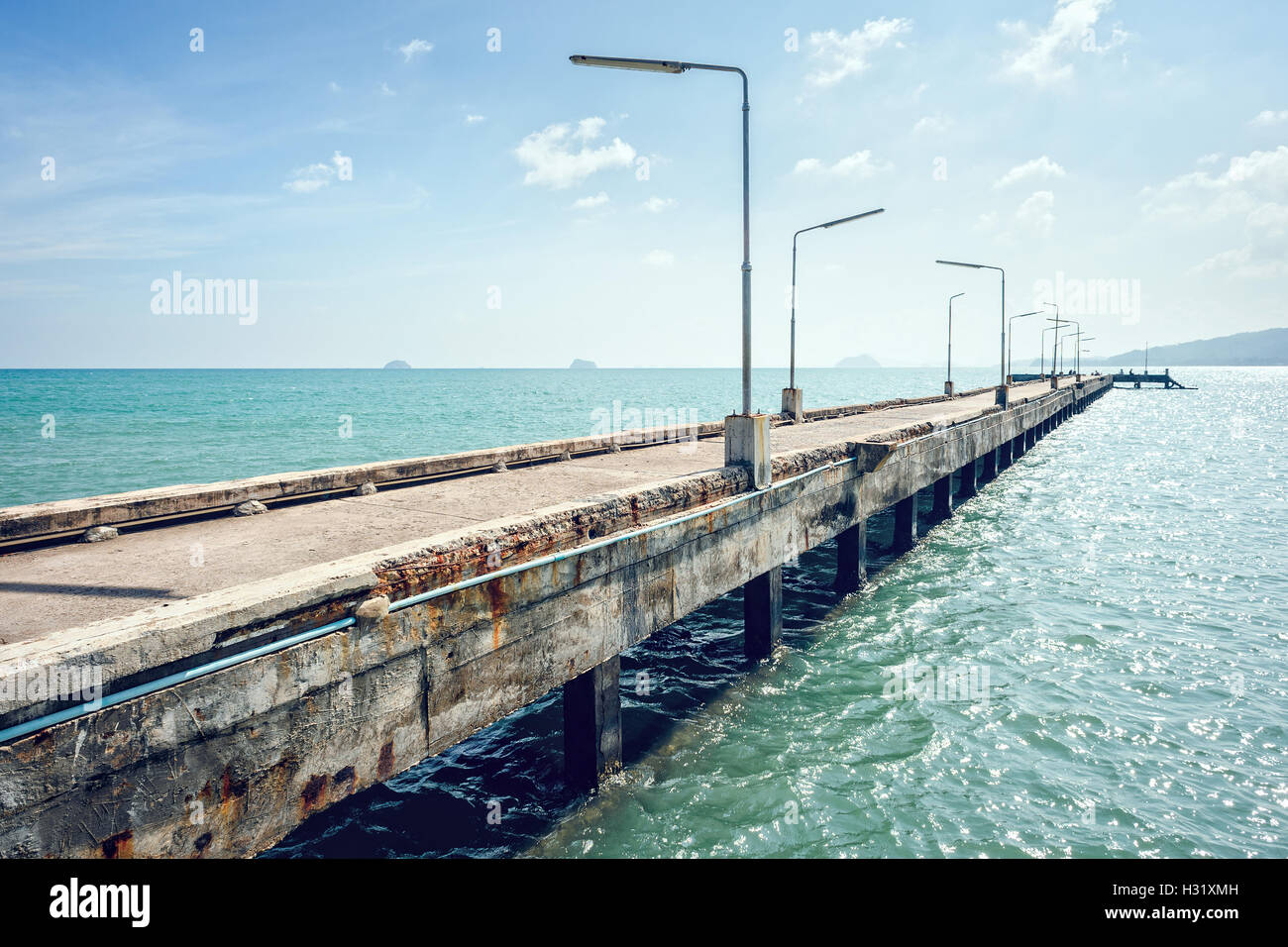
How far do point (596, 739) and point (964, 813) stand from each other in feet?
13.1

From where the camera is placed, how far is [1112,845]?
23.1 ft

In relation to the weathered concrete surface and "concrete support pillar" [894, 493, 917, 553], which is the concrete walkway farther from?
"concrete support pillar" [894, 493, 917, 553]

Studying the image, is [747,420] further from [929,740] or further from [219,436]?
[219,436]

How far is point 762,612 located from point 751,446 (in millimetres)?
2804

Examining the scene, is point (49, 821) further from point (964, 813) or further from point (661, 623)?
point (964, 813)

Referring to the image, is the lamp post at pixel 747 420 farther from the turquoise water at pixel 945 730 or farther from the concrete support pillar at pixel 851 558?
the concrete support pillar at pixel 851 558

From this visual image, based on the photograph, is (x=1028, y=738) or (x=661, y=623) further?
(x=1028, y=738)

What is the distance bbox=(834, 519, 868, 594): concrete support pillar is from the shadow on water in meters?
1.77

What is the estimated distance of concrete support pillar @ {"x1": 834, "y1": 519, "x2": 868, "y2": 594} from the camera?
48.3 feet

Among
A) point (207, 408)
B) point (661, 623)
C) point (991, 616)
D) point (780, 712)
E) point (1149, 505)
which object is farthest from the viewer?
point (207, 408)

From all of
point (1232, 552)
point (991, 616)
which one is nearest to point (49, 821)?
point (991, 616)

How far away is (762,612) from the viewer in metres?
11.4

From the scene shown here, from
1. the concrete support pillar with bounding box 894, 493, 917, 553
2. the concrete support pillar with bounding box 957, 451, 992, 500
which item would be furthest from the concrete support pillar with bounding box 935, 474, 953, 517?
the concrete support pillar with bounding box 957, 451, 992, 500

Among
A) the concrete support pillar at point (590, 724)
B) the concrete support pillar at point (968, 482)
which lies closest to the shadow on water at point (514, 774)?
the concrete support pillar at point (590, 724)
